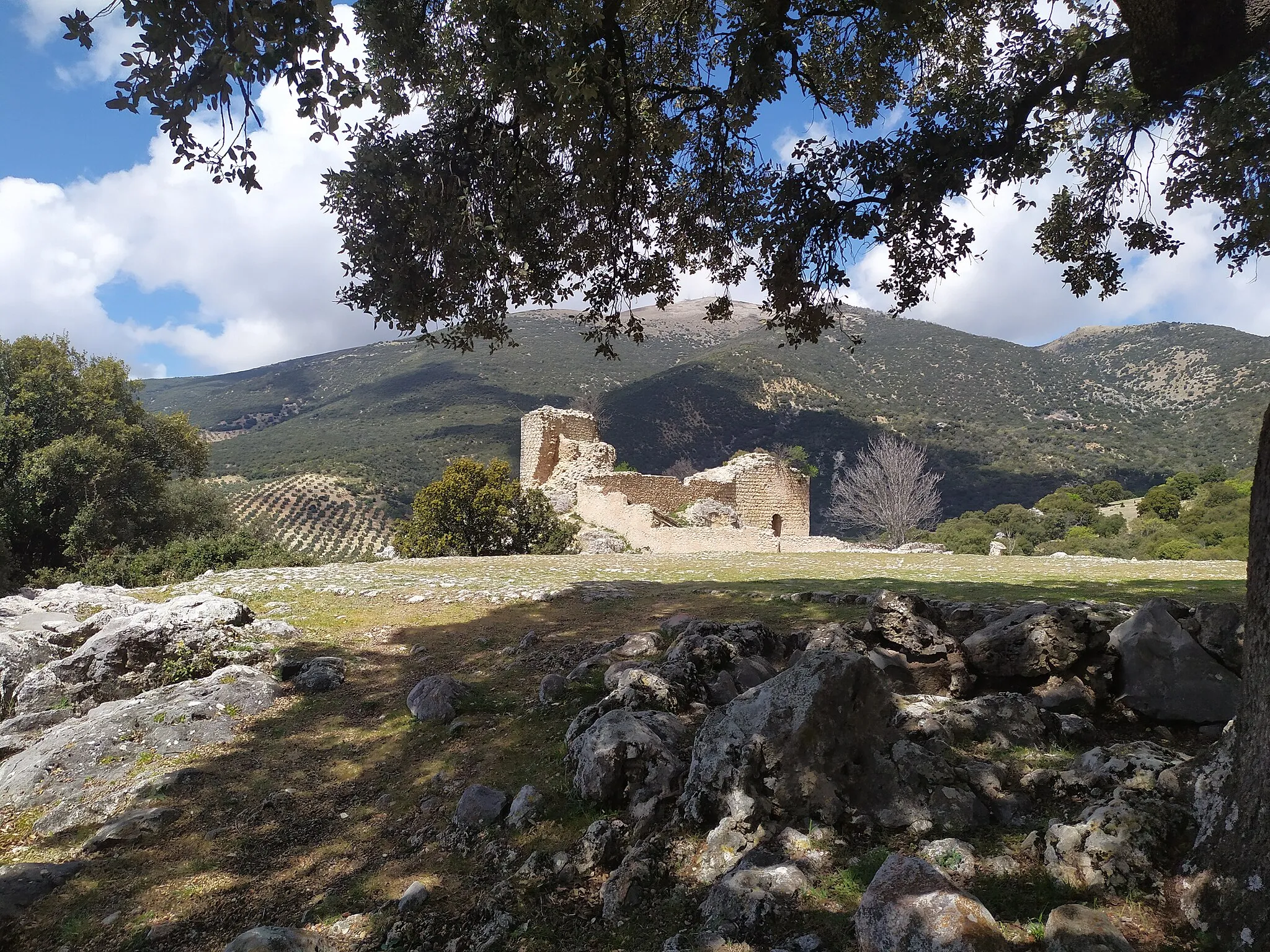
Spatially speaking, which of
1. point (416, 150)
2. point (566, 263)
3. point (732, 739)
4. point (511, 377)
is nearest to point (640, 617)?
point (566, 263)

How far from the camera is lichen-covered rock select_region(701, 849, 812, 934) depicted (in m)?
2.87

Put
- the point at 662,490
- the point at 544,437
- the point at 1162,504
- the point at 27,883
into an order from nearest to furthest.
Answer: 1. the point at 27,883
2. the point at 662,490
3. the point at 1162,504
4. the point at 544,437

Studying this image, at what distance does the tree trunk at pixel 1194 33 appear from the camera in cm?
390

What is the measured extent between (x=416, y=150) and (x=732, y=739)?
6.19 m

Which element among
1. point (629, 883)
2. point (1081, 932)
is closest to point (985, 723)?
point (1081, 932)

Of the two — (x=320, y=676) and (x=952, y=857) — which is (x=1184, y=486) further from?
(x=320, y=676)

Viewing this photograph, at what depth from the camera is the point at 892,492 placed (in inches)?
1459

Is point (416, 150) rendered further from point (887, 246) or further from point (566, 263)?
point (887, 246)

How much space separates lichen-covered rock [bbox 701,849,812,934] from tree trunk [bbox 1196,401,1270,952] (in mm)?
1485

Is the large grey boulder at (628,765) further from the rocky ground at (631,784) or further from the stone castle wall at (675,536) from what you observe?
the stone castle wall at (675,536)

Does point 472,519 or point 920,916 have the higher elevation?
point 472,519

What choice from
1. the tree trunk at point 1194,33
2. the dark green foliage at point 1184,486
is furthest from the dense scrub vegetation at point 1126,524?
the tree trunk at point 1194,33

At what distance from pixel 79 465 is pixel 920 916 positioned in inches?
1009

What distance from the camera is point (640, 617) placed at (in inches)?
356
